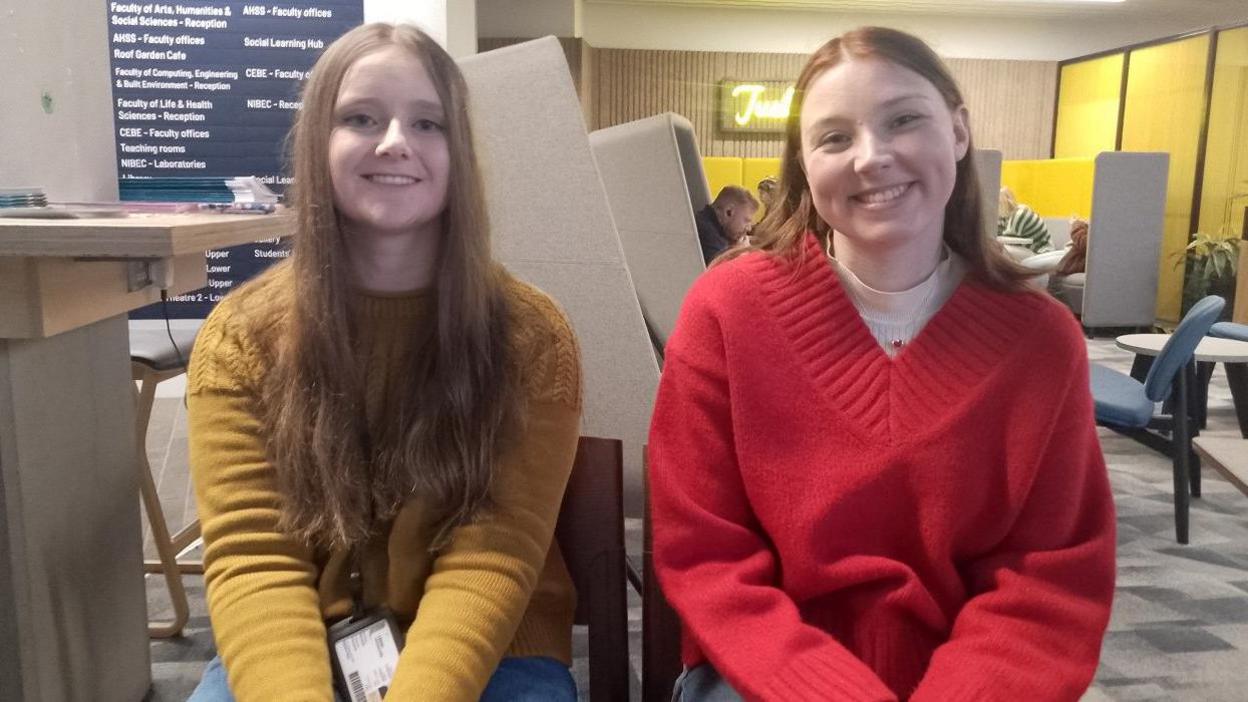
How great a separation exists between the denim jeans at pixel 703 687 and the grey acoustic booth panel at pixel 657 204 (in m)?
0.92

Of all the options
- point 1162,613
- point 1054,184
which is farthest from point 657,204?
point 1054,184

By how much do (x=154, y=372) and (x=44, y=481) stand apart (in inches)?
27.7

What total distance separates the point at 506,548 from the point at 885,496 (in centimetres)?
43

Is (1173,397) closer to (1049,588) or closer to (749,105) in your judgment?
(1049,588)

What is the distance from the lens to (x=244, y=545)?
1.07 metres

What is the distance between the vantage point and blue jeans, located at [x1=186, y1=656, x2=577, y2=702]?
1.08 meters

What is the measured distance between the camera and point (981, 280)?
1.13 m

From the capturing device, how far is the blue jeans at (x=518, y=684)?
3.53 ft

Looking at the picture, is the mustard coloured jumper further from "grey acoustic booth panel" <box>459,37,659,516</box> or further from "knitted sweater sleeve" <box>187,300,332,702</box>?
"grey acoustic booth panel" <box>459,37,659,516</box>

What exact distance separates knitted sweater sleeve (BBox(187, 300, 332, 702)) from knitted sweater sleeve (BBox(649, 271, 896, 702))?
0.41 meters

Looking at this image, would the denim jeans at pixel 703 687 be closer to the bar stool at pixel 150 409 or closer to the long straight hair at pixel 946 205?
the long straight hair at pixel 946 205

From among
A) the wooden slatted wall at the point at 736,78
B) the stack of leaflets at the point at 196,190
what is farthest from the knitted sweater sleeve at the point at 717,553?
the wooden slatted wall at the point at 736,78

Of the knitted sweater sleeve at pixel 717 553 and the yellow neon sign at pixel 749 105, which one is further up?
the yellow neon sign at pixel 749 105

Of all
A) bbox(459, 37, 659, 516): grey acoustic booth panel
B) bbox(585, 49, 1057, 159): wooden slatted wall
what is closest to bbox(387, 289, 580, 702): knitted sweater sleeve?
bbox(459, 37, 659, 516): grey acoustic booth panel
